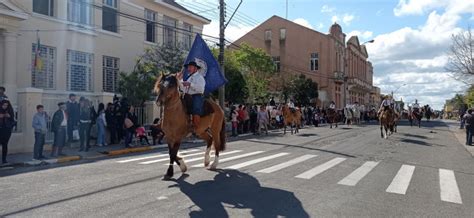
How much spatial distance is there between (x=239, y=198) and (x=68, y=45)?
737 inches

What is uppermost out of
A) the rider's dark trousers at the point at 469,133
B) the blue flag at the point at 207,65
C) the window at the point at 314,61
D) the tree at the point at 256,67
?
the window at the point at 314,61

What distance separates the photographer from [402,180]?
10.7 m

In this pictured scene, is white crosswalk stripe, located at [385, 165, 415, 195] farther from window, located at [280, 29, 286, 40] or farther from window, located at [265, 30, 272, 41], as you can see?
window, located at [265, 30, 272, 41]

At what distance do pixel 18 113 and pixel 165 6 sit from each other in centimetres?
1581

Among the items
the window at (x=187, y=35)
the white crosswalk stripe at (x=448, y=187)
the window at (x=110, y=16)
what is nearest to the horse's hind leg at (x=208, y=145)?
the white crosswalk stripe at (x=448, y=187)

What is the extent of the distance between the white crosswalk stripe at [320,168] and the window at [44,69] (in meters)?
14.8

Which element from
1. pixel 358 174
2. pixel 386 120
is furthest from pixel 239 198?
pixel 386 120

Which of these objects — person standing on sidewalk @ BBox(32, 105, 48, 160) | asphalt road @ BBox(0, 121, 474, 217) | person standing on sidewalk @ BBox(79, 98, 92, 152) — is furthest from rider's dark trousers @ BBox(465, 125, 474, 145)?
person standing on sidewalk @ BBox(32, 105, 48, 160)

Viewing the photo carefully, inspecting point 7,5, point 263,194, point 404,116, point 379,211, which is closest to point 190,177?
point 263,194

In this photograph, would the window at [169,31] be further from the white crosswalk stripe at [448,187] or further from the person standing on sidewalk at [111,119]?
the white crosswalk stripe at [448,187]

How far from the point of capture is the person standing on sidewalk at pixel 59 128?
619 inches

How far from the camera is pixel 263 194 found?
27.8 feet

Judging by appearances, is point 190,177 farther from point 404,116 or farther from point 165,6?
point 404,116

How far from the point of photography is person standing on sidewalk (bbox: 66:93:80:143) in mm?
17203
